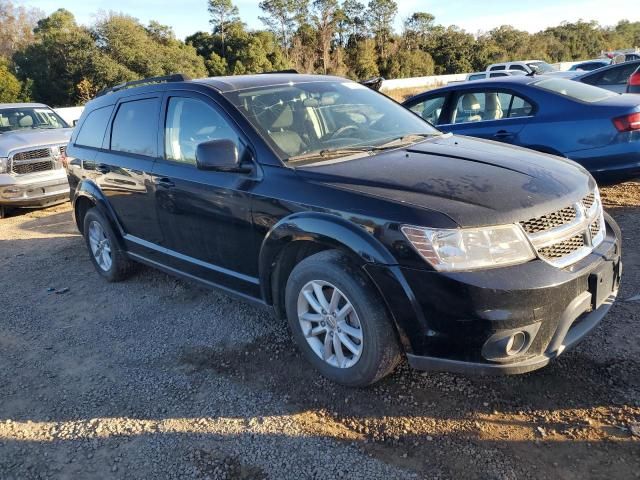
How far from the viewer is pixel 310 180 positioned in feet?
9.86

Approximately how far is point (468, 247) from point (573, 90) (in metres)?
4.41

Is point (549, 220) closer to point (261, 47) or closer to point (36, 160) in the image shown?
point (36, 160)

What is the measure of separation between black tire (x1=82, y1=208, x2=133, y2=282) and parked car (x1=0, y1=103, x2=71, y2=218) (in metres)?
3.94

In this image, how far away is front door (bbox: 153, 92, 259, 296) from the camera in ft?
11.1

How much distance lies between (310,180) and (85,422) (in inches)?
74.5

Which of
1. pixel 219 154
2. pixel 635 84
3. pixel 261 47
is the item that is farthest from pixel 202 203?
pixel 261 47

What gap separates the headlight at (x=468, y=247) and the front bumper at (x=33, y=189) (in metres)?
7.88

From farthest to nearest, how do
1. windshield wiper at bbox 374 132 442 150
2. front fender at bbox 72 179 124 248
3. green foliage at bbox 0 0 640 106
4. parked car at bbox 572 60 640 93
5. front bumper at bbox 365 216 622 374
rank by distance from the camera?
green foliage at bbox 0 0 640 106
parked car at bbox 572 60 640 93
front fender at bbox 72 179 124 248
windshield wiper at bbox 374 132 442 150
front bumper at bbox 365 216 622 374

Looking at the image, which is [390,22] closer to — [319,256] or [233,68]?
[233,68]

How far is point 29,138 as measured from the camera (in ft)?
29.1

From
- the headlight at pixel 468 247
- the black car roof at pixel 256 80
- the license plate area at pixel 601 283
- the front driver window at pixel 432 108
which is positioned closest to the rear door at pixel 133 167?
the black car roof at pixel 256 80

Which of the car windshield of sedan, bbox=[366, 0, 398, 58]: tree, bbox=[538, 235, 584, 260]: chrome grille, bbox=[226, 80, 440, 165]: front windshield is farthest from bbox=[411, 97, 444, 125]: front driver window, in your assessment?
bbox=[366, 0, 398, 58]: tree

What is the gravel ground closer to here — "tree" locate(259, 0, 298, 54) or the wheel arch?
the wheel arch

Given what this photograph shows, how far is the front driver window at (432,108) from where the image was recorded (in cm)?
673
